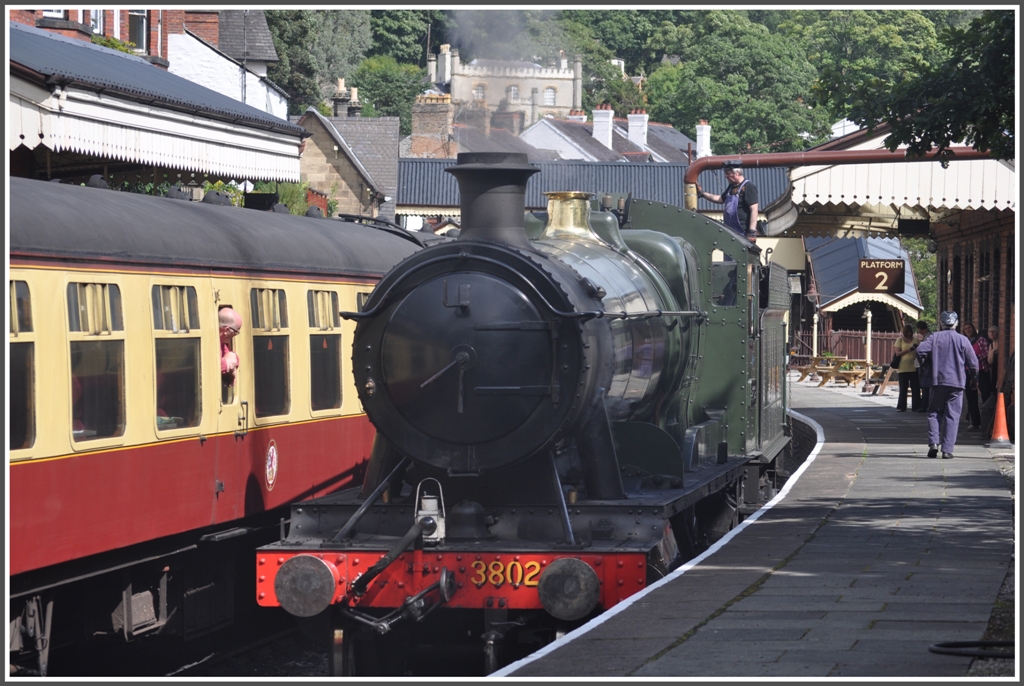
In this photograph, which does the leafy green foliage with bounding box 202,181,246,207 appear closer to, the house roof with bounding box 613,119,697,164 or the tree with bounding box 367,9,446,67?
the tree with bounding box 367,9,446,67

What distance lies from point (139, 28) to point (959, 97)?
52.9ft

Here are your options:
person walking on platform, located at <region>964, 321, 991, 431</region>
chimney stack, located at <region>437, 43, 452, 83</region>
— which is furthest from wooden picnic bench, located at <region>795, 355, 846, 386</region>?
chimney stack, located at <region>437, 43, 452, 83</region>

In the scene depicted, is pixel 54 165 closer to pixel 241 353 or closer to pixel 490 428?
pixel 241 353

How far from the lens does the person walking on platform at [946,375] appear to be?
14219 mm

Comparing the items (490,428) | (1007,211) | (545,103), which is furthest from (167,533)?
(1007,211)

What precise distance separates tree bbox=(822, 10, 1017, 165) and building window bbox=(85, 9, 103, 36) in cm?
1239

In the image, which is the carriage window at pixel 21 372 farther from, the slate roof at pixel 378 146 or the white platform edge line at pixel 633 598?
the slate roof at pixel 378 146

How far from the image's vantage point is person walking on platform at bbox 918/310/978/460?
46.6ft

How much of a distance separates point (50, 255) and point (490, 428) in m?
2.47

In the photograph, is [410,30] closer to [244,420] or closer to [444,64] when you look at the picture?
[444,64]

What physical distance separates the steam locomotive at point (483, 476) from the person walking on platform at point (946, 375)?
6.69 metres

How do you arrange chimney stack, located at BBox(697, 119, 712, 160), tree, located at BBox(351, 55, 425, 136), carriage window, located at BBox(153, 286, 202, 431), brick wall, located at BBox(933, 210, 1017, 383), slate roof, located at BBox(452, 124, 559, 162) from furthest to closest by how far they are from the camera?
1. chimney stack, located at BBox(697, 119, 712, 160)
2. tree, located at BBox(351, 55, 425, 136)
3. brick wall, located at BBox(933, 210, 1017, 383)
4. slate roof, located at BBox(452, 124, 559, 162)
5. carriage window, located at BBox(153, 286, 202, 431)

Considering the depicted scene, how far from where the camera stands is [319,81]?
6125 centimetres

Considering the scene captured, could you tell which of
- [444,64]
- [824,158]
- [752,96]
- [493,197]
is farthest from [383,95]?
[493,197]
